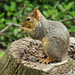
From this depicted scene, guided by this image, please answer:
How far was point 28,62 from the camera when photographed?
1.79 m

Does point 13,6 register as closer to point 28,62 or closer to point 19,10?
point 19,10

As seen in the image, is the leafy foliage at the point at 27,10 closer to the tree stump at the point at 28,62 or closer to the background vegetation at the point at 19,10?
the background vegetation at the point at 19,10

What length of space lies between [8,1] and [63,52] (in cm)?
278

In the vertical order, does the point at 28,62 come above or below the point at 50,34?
below

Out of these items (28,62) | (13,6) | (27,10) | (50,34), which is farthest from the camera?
(13,6)

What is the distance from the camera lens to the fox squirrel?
6.27ft

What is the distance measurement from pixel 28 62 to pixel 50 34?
45 cm

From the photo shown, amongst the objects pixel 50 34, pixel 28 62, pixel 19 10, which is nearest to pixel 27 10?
pixel 19 10

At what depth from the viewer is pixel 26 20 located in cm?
215

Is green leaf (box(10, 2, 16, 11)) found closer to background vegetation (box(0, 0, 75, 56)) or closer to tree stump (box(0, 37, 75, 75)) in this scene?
background vegetation (box(0, 0, 75, 56))

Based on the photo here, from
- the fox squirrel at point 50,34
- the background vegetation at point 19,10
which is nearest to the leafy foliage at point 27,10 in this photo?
the background vegetation at point 19,10

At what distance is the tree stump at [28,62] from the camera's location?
1673 millimetres

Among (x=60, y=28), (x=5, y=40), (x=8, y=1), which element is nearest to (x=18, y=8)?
(x=8, y=1)

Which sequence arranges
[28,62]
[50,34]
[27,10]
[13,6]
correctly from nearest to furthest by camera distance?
[28,62]
[50,34]
[27,10]
[13,6]
